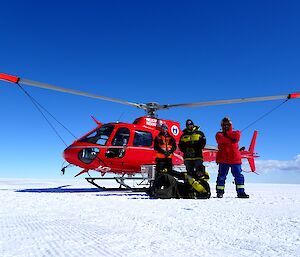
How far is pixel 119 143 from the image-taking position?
10211 millimetres

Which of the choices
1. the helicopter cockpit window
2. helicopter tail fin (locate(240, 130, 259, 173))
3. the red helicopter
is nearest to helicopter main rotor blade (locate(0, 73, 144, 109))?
the red helicopter

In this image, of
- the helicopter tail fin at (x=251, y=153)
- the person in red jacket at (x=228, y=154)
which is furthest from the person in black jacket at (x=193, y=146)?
the helicopter tail fin at (x=251, y=153)

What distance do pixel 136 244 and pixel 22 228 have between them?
1234mm

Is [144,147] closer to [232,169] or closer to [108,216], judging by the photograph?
[232,169]

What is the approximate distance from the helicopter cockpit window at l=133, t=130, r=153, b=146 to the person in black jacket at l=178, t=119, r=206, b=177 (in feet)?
9.64

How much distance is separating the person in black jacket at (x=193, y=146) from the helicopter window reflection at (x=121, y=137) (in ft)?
9.68

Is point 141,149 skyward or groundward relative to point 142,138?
groundward

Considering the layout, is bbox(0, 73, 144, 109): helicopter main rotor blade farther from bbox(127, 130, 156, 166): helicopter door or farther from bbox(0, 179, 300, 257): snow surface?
bbox(0, 179, 300, 257): snow surface

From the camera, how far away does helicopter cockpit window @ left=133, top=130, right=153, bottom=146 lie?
10477 millimetres

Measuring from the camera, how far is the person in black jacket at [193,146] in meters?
7.59

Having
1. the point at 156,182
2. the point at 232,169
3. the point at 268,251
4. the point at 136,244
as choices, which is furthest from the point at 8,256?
the point at 232,169

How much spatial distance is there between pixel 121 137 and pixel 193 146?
3.25 m

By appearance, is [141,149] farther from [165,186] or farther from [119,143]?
[165,186]

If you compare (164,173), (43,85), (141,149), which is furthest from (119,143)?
(164,173)
